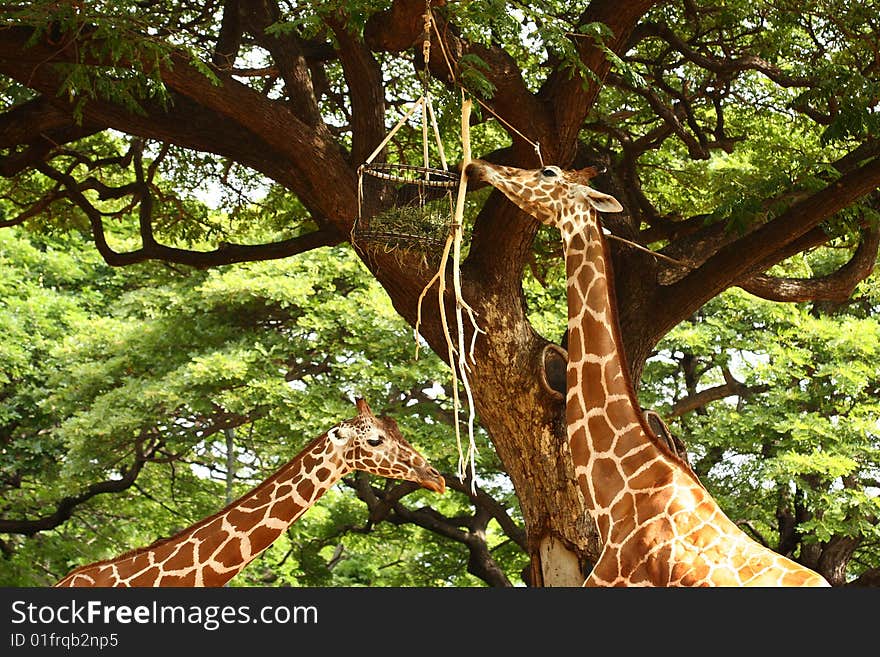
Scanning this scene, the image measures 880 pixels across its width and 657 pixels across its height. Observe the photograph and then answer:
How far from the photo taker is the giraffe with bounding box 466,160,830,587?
13.0 feet

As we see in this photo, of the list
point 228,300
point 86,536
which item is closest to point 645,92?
point 228,300

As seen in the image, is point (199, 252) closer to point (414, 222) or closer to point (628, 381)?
point (414, 222)

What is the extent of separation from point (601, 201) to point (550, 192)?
9.0 inches

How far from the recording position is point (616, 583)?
4160 millimetres

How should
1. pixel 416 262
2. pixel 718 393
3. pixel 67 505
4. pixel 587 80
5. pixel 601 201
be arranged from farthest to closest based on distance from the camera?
pixel 718 393
pixel 67 505
pixel 416 262
pixel 587 80
pixel 601 201

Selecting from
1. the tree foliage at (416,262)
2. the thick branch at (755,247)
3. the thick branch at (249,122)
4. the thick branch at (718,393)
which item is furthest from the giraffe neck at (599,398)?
the thick branch at (718,393)

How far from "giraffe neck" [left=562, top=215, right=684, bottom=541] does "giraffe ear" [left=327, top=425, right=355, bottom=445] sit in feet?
4.47

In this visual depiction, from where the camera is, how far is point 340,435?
5.63m

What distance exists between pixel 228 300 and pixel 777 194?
6662 mm

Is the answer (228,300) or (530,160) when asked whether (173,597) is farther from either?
(228,300)

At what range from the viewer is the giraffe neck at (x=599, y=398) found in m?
4.41

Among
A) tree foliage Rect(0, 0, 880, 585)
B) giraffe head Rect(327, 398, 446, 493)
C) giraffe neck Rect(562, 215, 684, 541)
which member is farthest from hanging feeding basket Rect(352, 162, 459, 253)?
giraffe head Rect(327, 398, 446, 493)

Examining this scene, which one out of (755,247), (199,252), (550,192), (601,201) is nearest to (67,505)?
(199,252)

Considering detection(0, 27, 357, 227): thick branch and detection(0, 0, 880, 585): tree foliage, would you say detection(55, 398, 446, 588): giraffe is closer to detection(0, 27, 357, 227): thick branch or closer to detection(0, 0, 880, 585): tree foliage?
detection(0, 0, 880, 585): tree foliage
